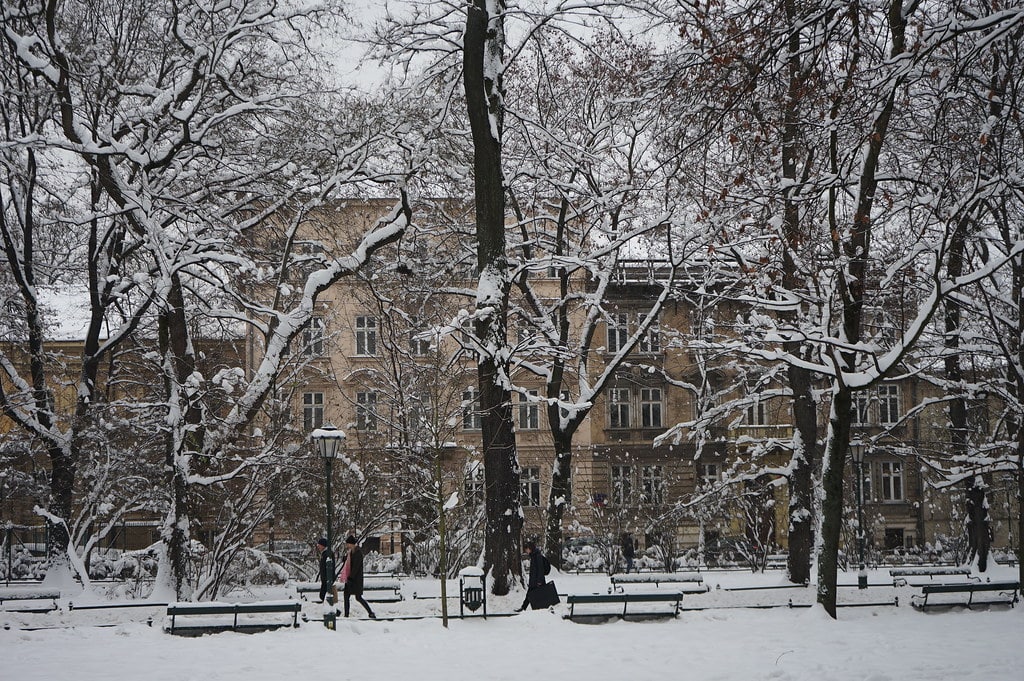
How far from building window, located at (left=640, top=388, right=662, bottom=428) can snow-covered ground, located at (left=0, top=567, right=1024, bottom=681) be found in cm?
2691

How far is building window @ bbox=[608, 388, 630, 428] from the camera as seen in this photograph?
1772 inches

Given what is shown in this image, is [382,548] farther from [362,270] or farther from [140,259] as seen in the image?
[362,270]

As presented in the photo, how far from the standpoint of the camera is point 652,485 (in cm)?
3528

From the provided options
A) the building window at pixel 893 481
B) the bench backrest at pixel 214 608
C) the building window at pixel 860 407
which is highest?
the building window at pixel 860 407

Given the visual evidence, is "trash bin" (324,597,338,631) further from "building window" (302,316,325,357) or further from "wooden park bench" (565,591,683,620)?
"building window" (302,316,325,357)

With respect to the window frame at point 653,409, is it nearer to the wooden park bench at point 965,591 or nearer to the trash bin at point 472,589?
the wooden park bench at point 965,591

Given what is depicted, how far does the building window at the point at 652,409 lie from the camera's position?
45347 millimetres

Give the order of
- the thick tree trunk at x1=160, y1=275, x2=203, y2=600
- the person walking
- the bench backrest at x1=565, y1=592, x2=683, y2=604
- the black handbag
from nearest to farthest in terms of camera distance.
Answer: the bench backrest at x1=565, y1=592, x2=683, y2=604 → the person walking → the black handbag → the thick tree trunk at x1=160, y1=275, x2=203, y2=600

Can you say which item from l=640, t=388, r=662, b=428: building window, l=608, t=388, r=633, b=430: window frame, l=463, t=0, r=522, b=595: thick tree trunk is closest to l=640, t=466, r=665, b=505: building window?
l=608, t=388, r=633, b=430: window frame

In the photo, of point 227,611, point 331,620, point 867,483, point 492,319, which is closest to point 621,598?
point 331,620

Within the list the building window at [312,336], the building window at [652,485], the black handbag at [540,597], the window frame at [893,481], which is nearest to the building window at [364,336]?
the building window at [312,336]

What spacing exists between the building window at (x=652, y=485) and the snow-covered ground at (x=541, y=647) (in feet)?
50.9

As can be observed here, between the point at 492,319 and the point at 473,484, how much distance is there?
11.6 metres

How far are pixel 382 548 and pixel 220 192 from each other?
1006 inches
